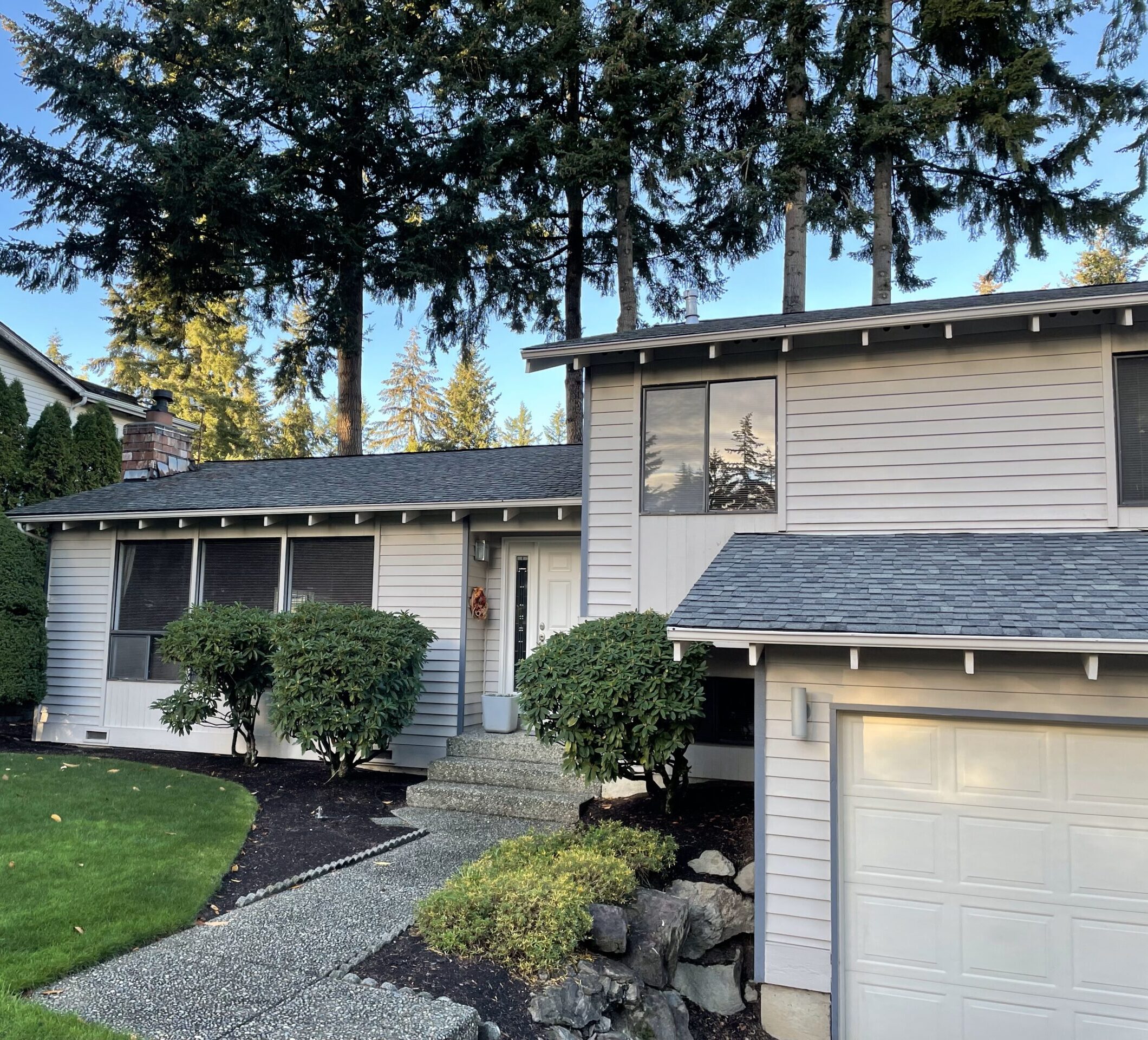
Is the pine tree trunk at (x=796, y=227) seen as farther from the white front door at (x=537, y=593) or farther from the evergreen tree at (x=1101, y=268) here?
the evergreen tree at (x=1101, y=268)

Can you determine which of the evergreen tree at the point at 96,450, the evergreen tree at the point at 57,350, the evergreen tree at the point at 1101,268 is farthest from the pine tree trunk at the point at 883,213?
the evergreen tree at the point at 57,350

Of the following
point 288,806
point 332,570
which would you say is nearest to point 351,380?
point 332,570

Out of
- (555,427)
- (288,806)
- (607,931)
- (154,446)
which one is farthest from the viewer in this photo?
(555,427)

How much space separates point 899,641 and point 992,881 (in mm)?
1553

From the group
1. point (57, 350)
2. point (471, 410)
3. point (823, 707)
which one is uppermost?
point (57, 350)

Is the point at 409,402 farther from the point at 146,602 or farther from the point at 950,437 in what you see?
the point at 950,437

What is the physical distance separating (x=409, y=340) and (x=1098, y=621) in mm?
34769

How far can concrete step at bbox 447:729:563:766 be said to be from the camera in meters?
7.73

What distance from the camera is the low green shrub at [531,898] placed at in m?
4.03

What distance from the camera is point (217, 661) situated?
8141 millimetres

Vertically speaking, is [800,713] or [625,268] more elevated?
[625,268]

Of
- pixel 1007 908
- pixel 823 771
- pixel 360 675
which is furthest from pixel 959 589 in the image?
pixel 360 675

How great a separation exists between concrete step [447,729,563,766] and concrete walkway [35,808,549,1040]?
106 inches

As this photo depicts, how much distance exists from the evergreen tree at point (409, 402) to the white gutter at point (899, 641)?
3161 centimetres
